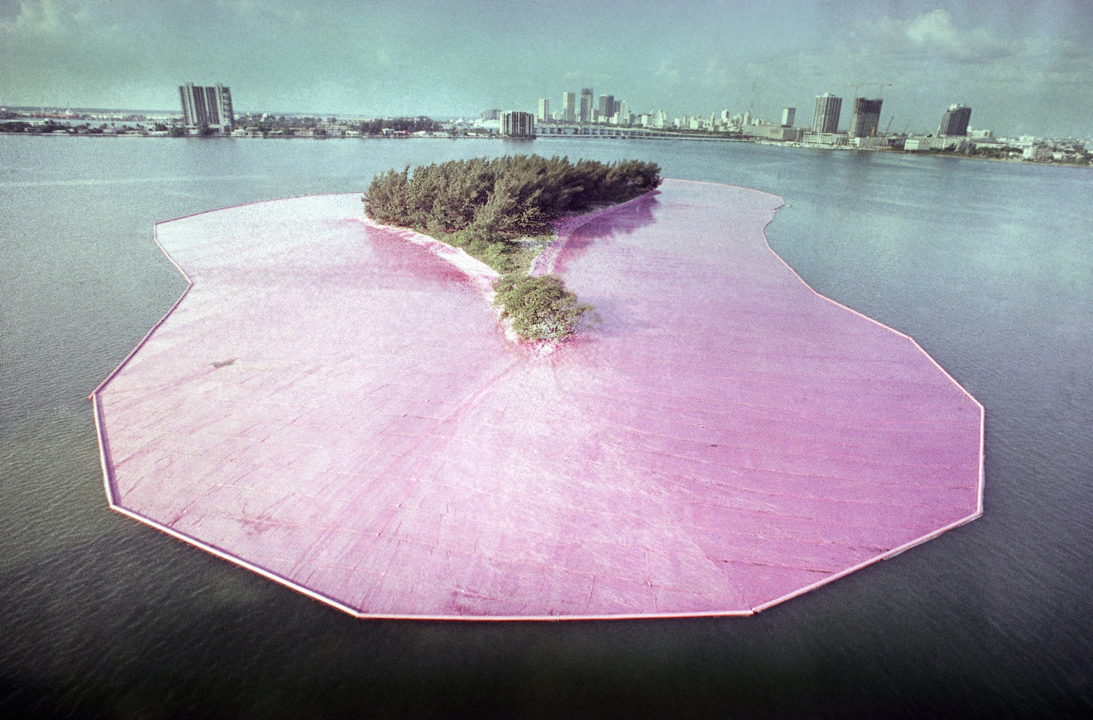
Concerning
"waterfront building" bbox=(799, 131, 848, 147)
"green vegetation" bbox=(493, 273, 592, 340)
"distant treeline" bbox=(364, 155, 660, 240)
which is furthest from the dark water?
"waterfront building" bbox=(799, 131, 848, 147)

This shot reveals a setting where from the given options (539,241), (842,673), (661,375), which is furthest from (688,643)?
(539,241)

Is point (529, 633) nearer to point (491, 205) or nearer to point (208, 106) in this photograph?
point (491, 205)

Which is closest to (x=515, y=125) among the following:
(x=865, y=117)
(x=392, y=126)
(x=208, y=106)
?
(x=392, y=126)

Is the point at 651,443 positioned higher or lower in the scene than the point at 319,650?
higher

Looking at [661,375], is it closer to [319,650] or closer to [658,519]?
[658,519]

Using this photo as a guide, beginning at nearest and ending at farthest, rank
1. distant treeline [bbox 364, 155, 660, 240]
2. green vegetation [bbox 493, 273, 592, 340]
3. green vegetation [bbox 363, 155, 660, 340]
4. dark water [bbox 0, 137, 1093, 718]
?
dark water [bbox 0, 137, 1093, 718]
green vegetation [bbox 493, 273, 592, 340]
green vegetation [bbox 363, 155, 660, 340]
distant treeline [bbox 364, 155, 660, 240]

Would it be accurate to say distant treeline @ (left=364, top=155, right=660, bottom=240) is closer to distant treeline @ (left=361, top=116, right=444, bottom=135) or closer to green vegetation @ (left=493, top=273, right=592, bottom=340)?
green vegetation @ (left=493, top=273, right=592, bottom=340)
